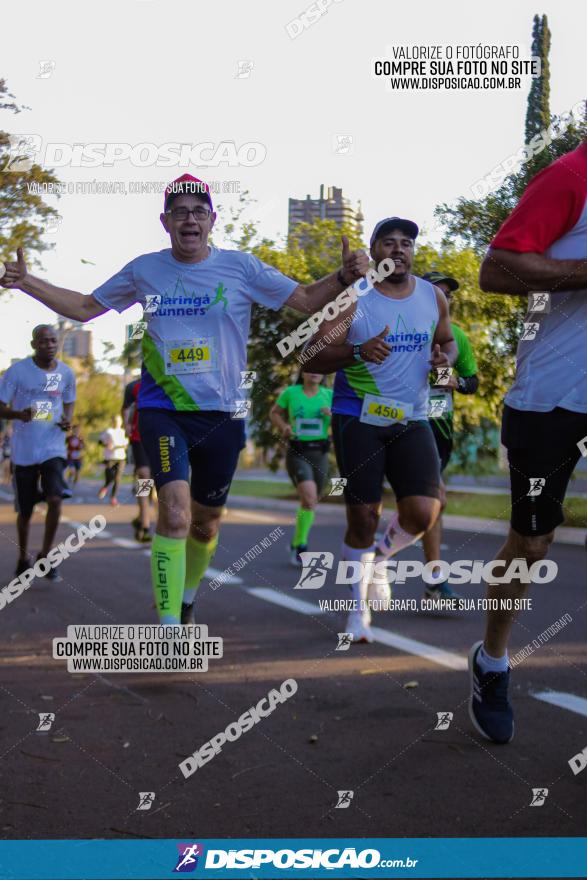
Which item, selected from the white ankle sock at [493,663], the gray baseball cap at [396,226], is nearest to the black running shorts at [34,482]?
the gray baseball cap at [396,226]

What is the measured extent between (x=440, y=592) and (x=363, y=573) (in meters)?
1.72

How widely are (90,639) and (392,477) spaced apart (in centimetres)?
172

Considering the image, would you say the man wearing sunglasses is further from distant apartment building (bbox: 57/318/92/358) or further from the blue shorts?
distant apartment building (bbox: 57/318/92/358)

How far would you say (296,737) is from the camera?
4457 millimetres

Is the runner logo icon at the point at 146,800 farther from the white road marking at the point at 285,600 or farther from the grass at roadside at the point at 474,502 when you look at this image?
the grass at roadside at the point at 474,502

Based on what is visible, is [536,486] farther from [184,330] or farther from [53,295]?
[53,295]

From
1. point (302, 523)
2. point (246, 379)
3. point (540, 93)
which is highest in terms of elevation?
point (540, 93)

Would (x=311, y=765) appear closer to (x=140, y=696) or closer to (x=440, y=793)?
(x=440, y=793)

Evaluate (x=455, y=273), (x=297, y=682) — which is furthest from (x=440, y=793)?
(x=455, y=273)

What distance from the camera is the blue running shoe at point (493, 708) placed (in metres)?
4.29

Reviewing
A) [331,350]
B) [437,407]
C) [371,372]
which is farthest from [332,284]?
[437,407]

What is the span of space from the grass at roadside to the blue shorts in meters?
7.98

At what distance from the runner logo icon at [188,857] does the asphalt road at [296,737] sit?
Answer: 18.4 inches

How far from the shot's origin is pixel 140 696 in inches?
205
